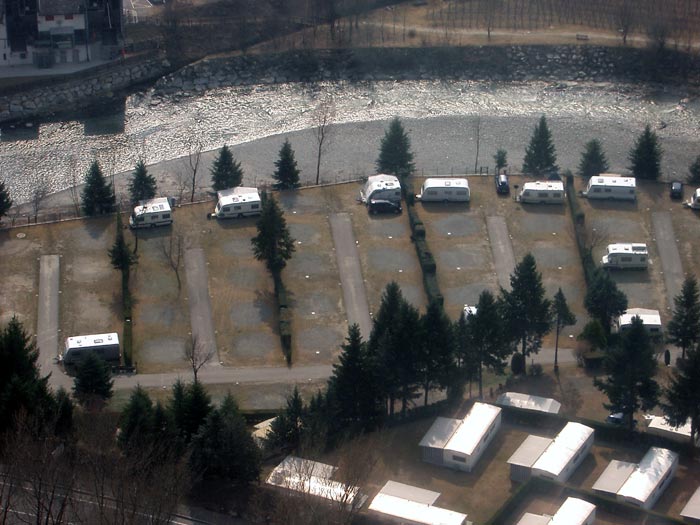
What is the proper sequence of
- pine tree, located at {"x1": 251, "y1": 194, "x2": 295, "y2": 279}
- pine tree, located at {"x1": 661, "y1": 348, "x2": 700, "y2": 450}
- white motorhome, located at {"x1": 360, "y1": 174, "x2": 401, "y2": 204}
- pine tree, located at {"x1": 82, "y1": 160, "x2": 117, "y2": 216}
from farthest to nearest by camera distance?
white motorhome, located at {"x1": 360, "y1": 174, "x2": 401, "y2": 204} → pine tree, located at {"x1": 82, "y1": 160, "x2": 117, "y2": 216} → pine tree, located at {"x1": 251, "y1": 194, "x2": 295, "y2": 279} → pine tree, located at {"x1": 661, "y1": 348, "x2": 700, "y2": 450}

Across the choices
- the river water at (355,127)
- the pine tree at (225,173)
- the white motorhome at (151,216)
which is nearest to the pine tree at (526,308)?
the white motorhome at (151,216)

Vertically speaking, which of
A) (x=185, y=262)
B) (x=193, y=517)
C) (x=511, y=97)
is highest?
(x=511, y=97)

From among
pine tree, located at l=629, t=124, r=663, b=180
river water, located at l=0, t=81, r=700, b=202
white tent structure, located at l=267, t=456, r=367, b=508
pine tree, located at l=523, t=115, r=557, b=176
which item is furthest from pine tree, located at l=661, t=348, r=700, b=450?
river water, located at l=0, t=81, r=700, b=202

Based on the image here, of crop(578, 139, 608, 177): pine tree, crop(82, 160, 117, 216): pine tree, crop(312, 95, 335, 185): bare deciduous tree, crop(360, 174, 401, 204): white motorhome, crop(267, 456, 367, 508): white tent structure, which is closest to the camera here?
crop(267, 456, 367, 508): white tent structure

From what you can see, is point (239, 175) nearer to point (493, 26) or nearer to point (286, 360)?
point (286, 360)

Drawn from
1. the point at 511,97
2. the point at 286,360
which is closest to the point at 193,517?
the point at 286,360

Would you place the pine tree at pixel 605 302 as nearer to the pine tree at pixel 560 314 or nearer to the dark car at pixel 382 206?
the pine tree at pixel 560 314

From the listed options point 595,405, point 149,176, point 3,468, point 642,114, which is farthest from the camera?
point 642,114

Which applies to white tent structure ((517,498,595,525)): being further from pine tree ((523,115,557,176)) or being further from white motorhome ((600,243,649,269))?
pine tree ((523,115,557,176))
